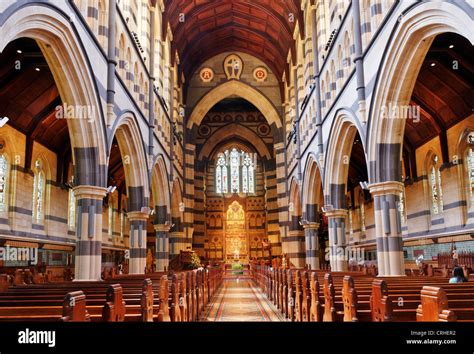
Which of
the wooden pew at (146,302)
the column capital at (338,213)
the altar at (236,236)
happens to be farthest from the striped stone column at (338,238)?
the altar at (236,236)

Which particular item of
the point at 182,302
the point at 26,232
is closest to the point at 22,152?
the point at 26,232

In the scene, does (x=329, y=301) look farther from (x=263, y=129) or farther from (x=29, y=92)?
(x=263, y=129)

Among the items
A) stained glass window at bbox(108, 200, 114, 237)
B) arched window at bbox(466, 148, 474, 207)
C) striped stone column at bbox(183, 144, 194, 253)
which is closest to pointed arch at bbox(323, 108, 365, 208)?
arched window at bbox(466, 148, 474, 207)

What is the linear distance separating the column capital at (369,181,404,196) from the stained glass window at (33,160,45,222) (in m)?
12.5

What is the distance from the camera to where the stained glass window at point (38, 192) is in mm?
17234

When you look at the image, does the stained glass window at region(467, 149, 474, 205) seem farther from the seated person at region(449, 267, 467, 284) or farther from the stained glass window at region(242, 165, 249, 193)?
the stained glass window at region(242, 165, 249, 193)

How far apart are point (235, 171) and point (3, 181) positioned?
2769 centimetres

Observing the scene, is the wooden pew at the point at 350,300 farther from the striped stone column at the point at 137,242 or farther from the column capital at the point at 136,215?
the striped stone column at the point at 137,242

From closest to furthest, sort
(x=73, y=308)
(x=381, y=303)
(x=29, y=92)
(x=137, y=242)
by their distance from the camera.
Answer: (x=73, y=308), (x=381, y=303), (x=29, y=92), (x=137, y=242)

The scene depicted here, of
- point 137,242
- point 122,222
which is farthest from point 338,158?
point 122,222

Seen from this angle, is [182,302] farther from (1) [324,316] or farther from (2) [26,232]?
(2) [26,232]

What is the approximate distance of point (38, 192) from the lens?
17.7 m

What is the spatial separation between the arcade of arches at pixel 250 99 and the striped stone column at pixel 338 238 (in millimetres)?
56

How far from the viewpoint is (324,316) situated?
260 inches
